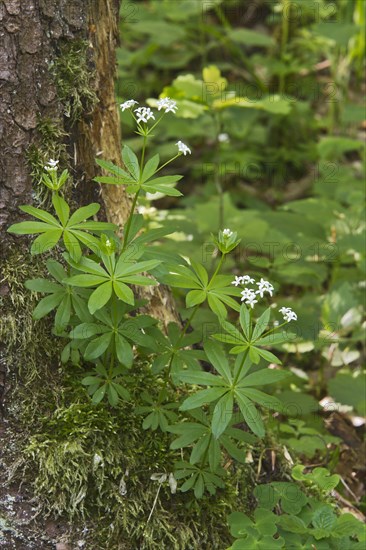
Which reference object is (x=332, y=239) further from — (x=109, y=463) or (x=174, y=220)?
(x=109, y=463)

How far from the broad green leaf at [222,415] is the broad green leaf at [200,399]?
20 millimetres

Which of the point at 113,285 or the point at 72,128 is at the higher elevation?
the point at 72,128

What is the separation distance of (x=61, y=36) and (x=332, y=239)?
2.16 metres

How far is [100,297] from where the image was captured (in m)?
1.75

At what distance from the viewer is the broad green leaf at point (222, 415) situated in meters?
1.74

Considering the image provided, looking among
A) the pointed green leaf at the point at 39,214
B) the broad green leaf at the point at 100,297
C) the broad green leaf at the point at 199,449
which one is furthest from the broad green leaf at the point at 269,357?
the pointed green leaf at the point at 39,214

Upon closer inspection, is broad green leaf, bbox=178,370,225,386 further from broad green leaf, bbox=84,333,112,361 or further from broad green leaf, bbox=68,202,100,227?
broad green leaf, bbox=68,202,100,227

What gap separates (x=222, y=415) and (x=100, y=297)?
431 millimetres

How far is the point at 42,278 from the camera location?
6.64ft

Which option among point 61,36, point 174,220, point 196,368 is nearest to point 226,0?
point 174,220

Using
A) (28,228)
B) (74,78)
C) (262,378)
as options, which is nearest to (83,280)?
(28,228)

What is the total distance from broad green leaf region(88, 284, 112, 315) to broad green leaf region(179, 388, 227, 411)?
33cm

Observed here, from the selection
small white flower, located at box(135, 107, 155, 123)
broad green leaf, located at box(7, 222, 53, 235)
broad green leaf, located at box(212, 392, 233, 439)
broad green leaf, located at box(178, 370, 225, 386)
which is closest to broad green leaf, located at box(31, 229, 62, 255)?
broad green leaf, located at box(7, 222, 53, 235)

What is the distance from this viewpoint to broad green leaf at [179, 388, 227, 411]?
1.76 m
